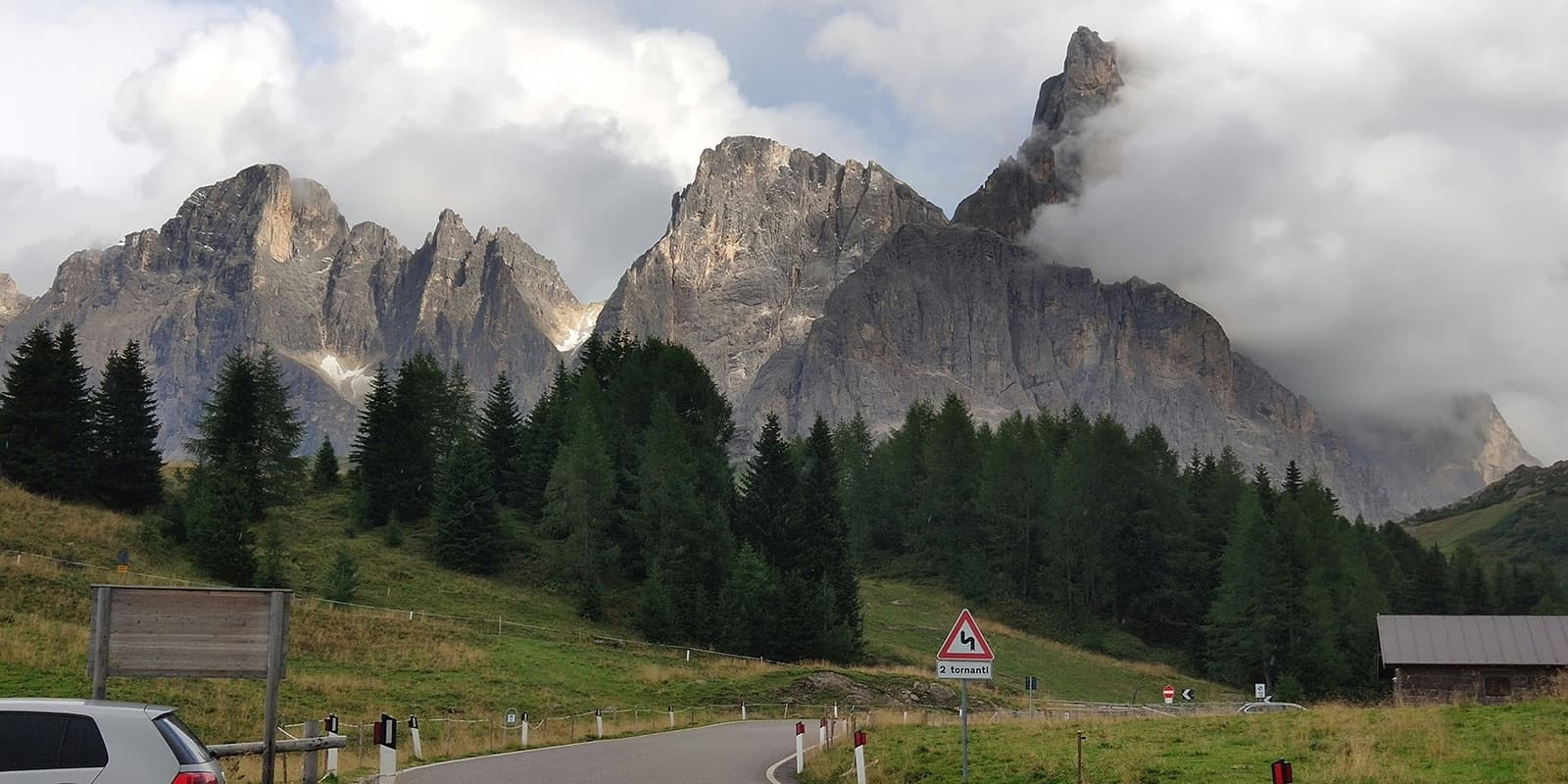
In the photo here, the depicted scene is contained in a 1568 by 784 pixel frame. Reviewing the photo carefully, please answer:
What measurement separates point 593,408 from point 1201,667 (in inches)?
1661

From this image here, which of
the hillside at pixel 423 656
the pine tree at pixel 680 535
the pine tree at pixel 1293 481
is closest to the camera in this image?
the hillside at pixel 423 656

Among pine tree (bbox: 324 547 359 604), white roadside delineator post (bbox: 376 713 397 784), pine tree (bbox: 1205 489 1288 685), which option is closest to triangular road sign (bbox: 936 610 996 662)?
white roadside delineator post (bbox: 376 713 397 784)

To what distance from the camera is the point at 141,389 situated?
66.9 meters

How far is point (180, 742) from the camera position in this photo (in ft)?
37.0

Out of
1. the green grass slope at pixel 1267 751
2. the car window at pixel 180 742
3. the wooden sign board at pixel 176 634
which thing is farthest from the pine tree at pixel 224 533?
the car window at pixel 180 742

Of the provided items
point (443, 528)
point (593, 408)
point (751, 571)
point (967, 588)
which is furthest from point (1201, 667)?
point (443, 528)

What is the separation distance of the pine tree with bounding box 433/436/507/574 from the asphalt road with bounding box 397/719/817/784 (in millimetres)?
37190

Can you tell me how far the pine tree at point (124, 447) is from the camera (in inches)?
2511

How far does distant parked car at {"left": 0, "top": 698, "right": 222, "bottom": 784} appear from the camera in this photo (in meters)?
11.0

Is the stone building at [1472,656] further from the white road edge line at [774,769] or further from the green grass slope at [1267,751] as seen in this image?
the white road edge line at [774,769]

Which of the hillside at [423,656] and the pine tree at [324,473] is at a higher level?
the pine tree at [324,473]

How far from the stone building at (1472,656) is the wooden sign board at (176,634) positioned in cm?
3831

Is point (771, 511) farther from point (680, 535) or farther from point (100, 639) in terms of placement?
point (100, 639)

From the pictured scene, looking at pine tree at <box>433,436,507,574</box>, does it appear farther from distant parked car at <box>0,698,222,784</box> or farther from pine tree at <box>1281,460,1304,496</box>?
pine tree at <box>1281,460,1304,496</box>
